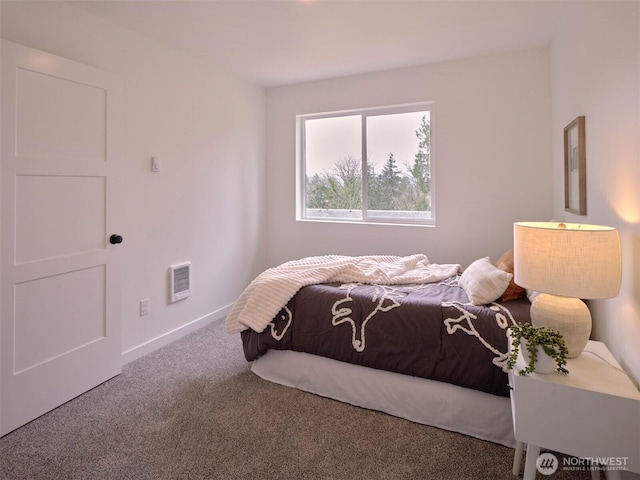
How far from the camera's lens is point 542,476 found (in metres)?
1.62

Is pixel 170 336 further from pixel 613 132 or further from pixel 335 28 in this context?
pixel 613 132

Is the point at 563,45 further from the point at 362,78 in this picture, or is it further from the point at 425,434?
the point at 425,434

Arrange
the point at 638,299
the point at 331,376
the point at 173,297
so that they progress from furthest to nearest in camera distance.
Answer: the point at 173,297
the point at 331,376
the point at 638,299

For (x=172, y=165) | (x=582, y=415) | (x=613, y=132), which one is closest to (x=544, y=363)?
(x=582, y=415)

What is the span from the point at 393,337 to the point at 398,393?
0.32m

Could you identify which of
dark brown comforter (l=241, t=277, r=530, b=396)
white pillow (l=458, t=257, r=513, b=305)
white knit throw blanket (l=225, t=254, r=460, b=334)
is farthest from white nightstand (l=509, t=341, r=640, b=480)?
white knit throw blanket (l=225, t=254, r=460, b=334)

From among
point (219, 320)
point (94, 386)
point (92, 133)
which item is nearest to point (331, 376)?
point (94, 386)

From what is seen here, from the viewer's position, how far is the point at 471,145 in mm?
3418

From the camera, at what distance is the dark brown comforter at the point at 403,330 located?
1862 mm

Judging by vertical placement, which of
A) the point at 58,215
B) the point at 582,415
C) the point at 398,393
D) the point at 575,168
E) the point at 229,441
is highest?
the point at 575,168

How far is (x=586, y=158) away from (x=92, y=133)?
2961 mm

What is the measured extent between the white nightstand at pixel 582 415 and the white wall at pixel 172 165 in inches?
102

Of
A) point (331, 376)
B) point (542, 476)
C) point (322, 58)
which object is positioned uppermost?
point (322, 58)

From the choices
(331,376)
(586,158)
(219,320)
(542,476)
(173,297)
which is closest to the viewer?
(542,476)
